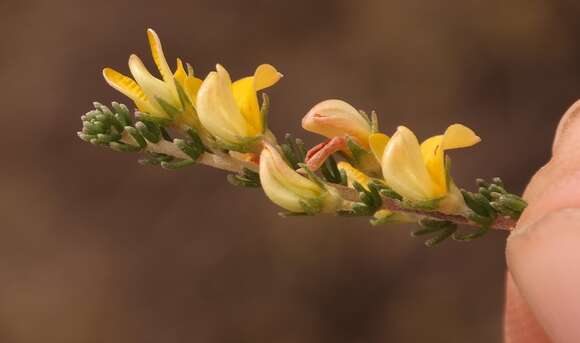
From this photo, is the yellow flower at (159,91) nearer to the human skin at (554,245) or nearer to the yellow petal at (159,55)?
the yellow petal at (159,55)

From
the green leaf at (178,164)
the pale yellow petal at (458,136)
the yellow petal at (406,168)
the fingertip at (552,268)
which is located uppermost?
the pale yellow petal at (458,136)

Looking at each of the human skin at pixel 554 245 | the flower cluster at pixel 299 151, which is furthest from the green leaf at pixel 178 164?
the human skin at pixel 554 245

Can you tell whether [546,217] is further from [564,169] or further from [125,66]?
[125,66]

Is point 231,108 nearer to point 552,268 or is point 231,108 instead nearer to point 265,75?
point 265,75

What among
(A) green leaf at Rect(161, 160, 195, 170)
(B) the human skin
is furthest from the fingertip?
(A) green leaf at Rect(161, 160, 195, 170)

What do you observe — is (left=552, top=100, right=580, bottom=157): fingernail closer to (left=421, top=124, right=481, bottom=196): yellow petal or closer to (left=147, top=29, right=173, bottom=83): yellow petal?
(left=421, top=124, right=481, bottom=196): yellow petal

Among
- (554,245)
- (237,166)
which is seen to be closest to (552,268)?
(554,245)

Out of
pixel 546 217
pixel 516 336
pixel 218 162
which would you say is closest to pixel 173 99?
pixel 218 162
